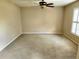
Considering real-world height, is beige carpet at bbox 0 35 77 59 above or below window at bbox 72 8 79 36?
below

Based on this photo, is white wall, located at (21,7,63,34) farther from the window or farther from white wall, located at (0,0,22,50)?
white wall, located at (0,0,22,50)

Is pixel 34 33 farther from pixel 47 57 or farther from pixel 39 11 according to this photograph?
pixel 47 57

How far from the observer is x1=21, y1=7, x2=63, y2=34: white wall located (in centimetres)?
648

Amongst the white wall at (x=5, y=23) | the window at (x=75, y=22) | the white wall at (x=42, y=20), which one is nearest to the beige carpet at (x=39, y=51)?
the white wall at (x=5, y=23)

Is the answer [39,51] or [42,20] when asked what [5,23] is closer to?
[39,51]

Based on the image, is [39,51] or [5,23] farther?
[5,23]

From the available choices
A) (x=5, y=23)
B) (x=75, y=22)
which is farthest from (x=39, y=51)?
(x=75, y=22)

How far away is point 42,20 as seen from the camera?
6.62m

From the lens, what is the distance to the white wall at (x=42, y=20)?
6480mm

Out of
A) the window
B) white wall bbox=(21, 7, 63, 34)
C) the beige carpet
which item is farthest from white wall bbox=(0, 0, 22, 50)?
the window

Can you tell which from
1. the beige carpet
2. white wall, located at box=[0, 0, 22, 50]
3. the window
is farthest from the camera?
the window

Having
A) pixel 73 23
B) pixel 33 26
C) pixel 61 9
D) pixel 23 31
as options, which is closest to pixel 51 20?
pixel 61 9

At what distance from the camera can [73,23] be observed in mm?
4855

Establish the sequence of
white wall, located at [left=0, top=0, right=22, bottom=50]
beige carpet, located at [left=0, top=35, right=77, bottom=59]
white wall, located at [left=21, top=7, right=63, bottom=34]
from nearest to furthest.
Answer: beige carpet, located at [left=0, top=35, right=77, bottom=59], white wall, located at [left=0, top=0, right=22, bottom=50], white wall, located at [left=21, top=7, right=63, bottom=34]
